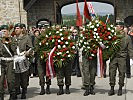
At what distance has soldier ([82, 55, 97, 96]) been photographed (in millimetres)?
8070

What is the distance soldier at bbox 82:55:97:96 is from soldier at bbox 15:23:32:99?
4.41 ft

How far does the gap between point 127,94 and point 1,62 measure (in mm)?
2960

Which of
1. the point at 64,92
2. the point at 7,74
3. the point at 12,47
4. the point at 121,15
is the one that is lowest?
the point at 64,92

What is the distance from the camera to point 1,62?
7410 millimetres

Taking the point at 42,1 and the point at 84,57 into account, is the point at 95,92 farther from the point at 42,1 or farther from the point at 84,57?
the point at 42,1

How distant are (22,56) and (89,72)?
1.64 meters

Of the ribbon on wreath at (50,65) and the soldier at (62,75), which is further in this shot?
the soldier at (62,75)

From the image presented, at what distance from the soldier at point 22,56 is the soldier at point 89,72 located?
134 centimetres

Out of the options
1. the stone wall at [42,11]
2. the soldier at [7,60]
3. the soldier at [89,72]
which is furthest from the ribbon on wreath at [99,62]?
the stone wall at [42,11]

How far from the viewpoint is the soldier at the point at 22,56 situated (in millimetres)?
7660

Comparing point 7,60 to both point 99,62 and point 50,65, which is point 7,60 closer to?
point 50,65

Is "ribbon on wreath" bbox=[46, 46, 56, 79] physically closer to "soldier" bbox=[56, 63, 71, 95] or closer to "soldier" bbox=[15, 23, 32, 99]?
"soldier" bbox=[56, 63, 71, 95]

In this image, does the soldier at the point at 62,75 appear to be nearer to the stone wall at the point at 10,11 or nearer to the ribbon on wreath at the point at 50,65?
the ribbon on wreath at the point at 50,65

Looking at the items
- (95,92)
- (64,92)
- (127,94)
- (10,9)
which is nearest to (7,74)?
(64,92)
